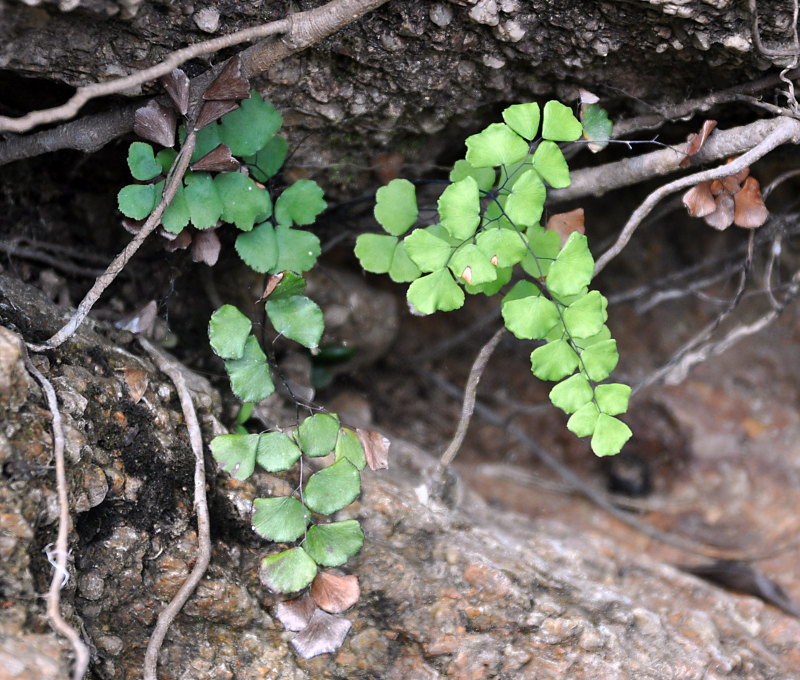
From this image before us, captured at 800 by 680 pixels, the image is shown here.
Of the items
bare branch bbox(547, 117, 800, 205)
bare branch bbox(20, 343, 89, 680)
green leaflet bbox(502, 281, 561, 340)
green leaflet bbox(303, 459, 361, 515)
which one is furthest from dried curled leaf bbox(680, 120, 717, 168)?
bare branch bbox(20, 343, 89, 680)

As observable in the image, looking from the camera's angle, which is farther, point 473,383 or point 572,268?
point 473,383

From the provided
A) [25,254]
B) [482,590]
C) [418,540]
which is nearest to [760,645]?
[482,590]

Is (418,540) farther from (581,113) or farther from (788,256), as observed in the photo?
(788,256)

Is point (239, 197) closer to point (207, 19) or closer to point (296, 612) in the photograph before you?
point (207, 19)

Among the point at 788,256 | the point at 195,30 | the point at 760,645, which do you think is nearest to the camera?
the point at 195,30

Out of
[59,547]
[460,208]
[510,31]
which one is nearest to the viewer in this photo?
[59,547]

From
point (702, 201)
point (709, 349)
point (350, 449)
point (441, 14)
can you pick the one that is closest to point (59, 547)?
point (350, 449)

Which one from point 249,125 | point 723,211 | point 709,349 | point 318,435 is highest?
point 249,125
